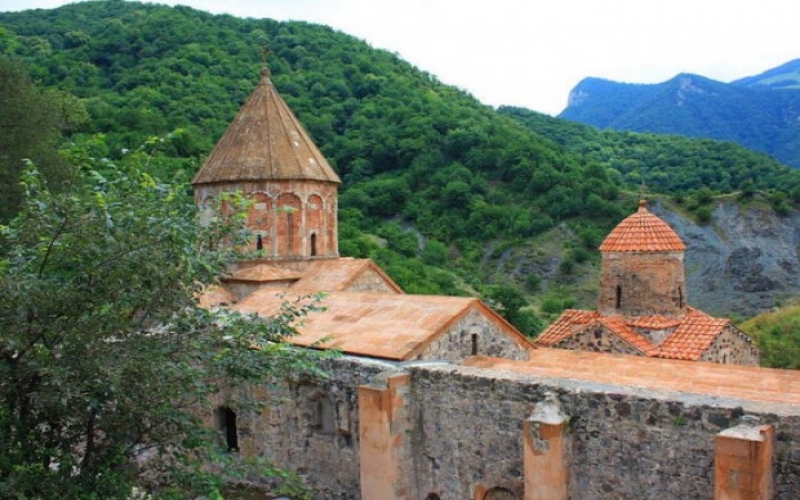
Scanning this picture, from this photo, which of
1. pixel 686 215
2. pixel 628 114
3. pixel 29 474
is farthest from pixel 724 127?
pixel 29 474

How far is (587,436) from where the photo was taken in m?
6.71

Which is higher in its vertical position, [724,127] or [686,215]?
[724,127]

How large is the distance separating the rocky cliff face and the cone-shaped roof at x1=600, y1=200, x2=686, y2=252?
19.0 meters

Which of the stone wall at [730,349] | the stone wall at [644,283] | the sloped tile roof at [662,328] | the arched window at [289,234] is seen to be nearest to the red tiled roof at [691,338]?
the sloped tile roof at [662,328]

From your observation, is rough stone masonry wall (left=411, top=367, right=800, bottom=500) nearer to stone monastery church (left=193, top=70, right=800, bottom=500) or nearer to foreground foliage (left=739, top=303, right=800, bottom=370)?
stone monastery church (left=193, top=70, right=800, bottom=500)

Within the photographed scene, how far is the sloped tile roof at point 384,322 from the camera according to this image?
8.74 meters

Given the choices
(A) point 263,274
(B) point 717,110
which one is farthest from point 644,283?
(B) point 717,110

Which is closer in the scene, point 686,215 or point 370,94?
point 686,215

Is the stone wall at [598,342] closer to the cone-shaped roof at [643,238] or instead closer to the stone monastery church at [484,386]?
the stone monastery church at [484,386]

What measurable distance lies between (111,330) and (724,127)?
79651 millimetres

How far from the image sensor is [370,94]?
137 feet

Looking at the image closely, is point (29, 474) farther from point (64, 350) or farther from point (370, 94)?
point (370, 94)

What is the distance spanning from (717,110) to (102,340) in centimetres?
8368

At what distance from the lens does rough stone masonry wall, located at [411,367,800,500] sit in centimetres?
605
